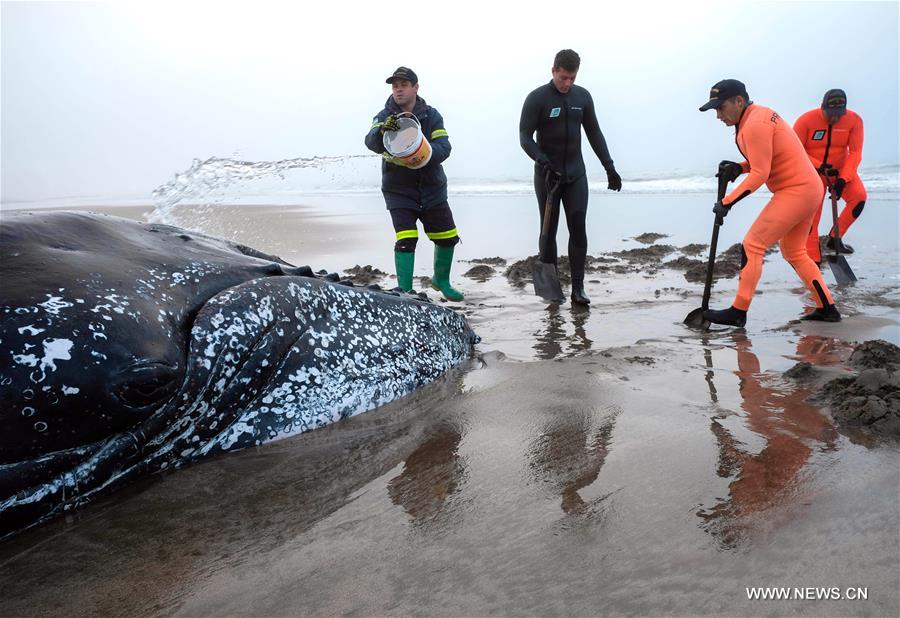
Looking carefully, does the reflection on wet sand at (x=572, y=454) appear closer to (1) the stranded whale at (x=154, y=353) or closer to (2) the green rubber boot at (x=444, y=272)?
(1) the stranded whale at (x=154, y=353)

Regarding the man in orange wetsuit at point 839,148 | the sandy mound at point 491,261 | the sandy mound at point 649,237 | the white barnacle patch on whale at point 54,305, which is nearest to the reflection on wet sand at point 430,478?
the white barnacle patch on whale at point 54,305

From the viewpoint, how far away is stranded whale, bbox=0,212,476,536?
85.4 inches

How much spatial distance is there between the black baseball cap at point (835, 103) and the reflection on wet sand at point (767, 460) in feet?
21.1

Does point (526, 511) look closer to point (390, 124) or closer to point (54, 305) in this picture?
point (54, 305)

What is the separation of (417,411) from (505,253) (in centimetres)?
678

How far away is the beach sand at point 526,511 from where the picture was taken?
69.6 inches

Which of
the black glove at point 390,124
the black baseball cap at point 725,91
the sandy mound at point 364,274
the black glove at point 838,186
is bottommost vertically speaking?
the sandy mound at point 364,274

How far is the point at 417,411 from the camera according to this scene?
324 centimetres

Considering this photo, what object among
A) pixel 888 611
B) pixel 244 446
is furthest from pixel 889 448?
pixel 244 446

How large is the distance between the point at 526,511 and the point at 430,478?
1.52 ft

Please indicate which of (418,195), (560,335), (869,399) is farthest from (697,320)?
(418,195)

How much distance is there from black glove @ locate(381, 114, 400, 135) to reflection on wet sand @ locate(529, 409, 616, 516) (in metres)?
3.52

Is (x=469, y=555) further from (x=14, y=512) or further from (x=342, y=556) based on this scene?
(x=14, y=512)

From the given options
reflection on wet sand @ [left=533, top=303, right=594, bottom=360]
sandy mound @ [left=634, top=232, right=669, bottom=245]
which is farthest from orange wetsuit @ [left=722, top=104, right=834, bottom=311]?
sandy mound @ [left=634, top=232, right=669, bottom=245]
